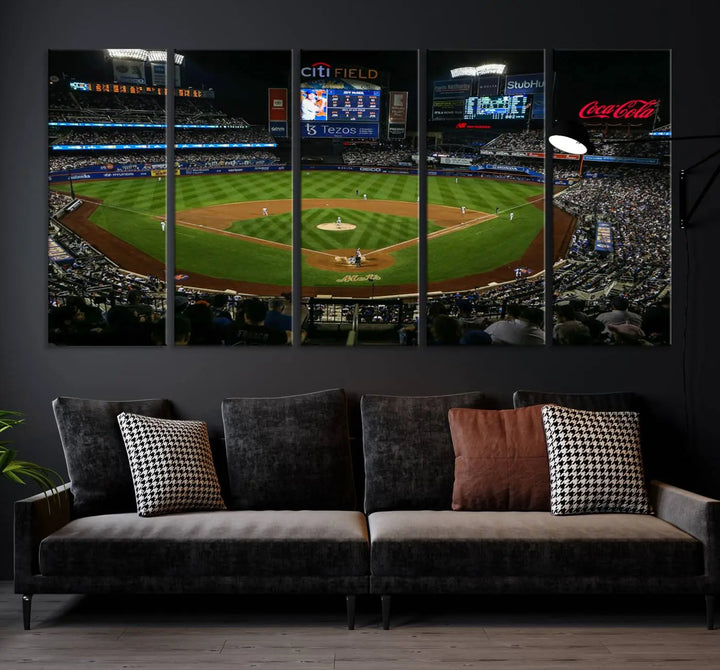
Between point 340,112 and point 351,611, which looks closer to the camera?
point 351,611

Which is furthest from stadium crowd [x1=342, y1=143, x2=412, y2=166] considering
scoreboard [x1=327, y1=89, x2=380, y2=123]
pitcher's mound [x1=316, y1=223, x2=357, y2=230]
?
pitcher's mound [x1=316, y1=223, x2=357, y2=230]

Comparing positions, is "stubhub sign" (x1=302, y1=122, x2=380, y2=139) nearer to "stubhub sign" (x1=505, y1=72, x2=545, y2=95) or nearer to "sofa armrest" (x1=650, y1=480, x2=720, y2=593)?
"stubhub sign" (x1=505, y1=72, x2=545, y2=95)

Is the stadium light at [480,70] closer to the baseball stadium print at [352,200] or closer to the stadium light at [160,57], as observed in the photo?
the baseball stadium print at [352,200]

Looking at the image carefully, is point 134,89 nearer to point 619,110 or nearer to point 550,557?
point 619,110

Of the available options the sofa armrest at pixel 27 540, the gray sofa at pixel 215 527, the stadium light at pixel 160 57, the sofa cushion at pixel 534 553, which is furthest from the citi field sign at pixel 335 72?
the sofa armrest at pixel 27 540

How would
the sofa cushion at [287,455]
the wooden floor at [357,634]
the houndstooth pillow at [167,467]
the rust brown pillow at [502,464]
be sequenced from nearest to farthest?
the wooden floor at [357,634] → the houndstooth pillow at [167,467] → the rust brown pillow at [502,464] → the sofa cushion at [287,455]

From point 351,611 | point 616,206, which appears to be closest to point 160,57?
point 616,206

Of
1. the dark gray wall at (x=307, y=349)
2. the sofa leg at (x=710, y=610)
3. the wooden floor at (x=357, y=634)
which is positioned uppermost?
the dark gray wall at (x=307, y=349)
